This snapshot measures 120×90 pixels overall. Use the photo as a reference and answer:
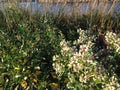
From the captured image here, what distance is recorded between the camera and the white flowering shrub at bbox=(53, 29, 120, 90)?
3.32 metres

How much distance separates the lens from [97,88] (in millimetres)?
3312

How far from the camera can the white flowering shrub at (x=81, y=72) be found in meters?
3.32

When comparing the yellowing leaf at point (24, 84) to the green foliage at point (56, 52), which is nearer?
the green foliage at point (56, 52)

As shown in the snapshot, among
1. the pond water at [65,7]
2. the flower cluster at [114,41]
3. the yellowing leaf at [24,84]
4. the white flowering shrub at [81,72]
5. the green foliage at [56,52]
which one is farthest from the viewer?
the pond water at [65,7]

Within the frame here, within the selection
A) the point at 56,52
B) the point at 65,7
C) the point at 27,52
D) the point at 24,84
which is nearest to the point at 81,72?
the point at 24,84

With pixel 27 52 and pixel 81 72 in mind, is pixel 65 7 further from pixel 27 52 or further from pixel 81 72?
pixel 81 72

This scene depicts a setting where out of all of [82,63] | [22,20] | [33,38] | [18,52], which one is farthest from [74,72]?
[22,20]

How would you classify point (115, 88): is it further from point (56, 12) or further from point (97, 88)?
point (56, 12)

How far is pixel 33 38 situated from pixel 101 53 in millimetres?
827

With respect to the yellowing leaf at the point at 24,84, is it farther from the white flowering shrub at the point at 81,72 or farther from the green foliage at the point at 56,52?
the white flowering shrub at the point at 81,72

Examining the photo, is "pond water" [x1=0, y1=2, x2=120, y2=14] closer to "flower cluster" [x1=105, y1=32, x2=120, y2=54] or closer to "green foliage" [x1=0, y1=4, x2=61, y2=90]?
"green foliage" [x1=0, y1=4, x2=61, y2=90]

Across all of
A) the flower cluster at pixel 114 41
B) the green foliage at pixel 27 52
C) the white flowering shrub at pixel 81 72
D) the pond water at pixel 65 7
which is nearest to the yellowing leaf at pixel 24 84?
the green foliage at pixel 27 52

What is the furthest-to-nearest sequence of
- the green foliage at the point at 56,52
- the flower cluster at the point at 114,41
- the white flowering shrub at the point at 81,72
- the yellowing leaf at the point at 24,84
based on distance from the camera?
the flower cluster at the point at 114,41, the yellowing leaf at the point at 24,84, the green foliage at the point at 56,52, the white flowering shrub at the point at 81,72

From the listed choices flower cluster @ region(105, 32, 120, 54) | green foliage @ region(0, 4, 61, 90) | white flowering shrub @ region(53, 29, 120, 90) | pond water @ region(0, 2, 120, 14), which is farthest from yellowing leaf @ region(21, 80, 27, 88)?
pond water @ region(0, 2, 120, 14)
